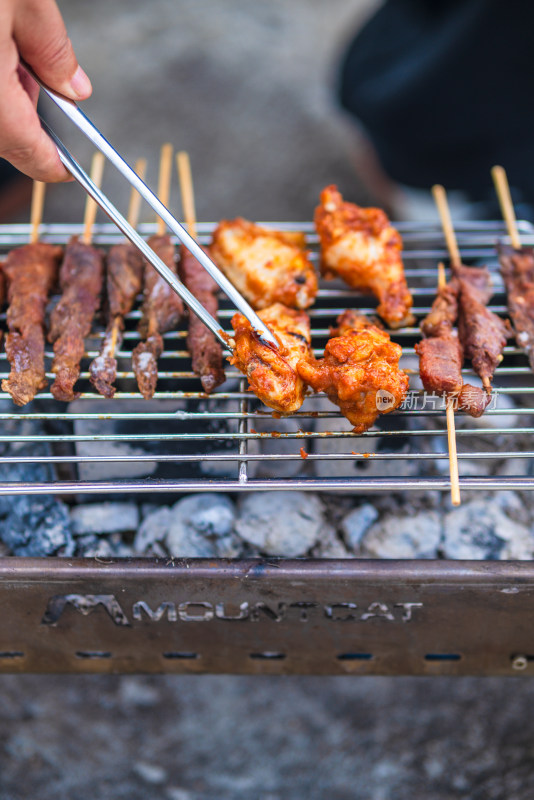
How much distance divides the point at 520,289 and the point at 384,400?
44.9 inches

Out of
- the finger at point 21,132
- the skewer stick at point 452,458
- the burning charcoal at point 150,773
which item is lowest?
the burning charcoal at point 150,773

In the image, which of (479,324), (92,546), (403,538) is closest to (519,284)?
(479,324)

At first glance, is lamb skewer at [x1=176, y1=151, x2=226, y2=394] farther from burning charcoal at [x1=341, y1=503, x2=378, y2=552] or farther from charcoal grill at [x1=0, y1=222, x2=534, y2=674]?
burning charcoal at [x1=341, y1=503, x2=378, y2=552]

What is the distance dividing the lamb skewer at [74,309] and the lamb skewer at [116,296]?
7 centimetres

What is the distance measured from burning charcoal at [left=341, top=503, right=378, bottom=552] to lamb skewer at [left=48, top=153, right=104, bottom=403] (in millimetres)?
1349

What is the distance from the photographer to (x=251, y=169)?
654 cm

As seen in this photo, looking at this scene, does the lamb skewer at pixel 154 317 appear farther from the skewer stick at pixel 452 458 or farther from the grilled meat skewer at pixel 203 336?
the skewer stick at pixel 452 458

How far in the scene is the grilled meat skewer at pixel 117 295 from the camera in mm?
2578

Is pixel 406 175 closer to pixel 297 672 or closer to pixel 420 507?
pixel 420 507

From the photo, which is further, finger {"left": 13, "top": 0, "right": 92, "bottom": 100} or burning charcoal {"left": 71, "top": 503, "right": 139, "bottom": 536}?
burning charcoal {"left": 71, "top": 503, "right": 139, "bottom": 536}

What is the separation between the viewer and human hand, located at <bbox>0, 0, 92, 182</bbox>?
5.66ft

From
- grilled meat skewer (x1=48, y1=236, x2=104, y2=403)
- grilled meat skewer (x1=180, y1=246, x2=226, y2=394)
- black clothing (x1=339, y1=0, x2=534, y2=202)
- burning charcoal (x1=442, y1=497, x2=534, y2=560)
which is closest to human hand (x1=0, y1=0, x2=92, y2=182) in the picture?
grilled meat skewer (x1=48, y1=236, x2=104, y2=403)

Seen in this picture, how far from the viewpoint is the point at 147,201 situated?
2.13m

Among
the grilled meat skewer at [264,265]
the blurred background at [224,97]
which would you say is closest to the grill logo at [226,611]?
the grilled meat skewer at [264,265]
